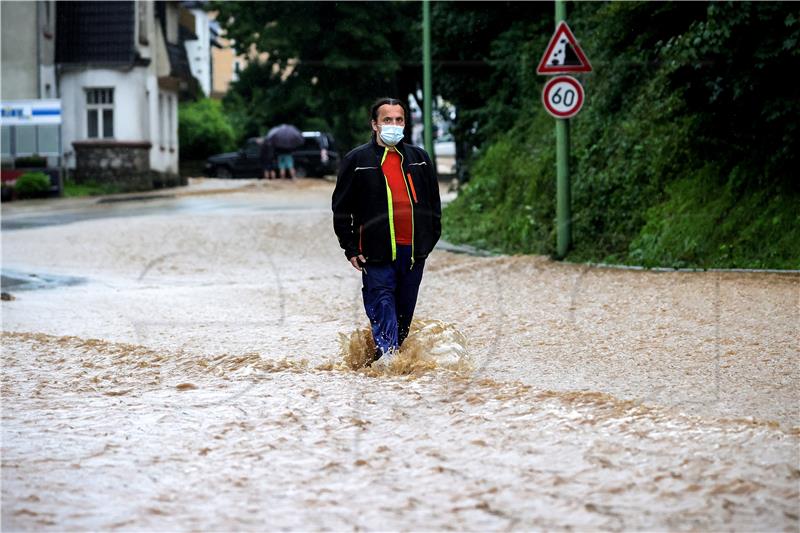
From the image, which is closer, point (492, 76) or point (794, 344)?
point (794, 344)

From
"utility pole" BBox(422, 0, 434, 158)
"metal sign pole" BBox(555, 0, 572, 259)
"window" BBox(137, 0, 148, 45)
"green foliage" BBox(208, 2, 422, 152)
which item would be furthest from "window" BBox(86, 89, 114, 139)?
"metal sign pole" BBox(555, 0, 572, 259)

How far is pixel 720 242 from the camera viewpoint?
15711 millimetres

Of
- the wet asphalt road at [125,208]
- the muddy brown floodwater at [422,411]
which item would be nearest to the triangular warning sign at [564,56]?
the muddy brown floodwater at [422,411]

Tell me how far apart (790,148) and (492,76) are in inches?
453

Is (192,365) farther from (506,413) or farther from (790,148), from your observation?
(790,148)

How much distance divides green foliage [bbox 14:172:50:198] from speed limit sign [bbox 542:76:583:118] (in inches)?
864

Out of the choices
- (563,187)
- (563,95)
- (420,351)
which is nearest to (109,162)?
(563,187)

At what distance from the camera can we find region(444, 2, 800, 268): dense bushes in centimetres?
1466

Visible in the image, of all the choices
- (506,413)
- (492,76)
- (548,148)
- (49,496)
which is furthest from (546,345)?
(492,76)

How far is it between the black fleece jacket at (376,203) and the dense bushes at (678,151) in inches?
277

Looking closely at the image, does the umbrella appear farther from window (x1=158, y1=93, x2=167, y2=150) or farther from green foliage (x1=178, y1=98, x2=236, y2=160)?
green foliage (x1=178, y1=98, x2=236, y2=160)

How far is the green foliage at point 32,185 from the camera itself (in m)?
35.7

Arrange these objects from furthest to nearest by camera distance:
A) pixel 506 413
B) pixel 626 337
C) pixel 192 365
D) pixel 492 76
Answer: pixel 492 76
pixel 626 337
pixel 192 365
pixel 506 413

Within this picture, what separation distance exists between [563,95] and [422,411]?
35.9 ft
